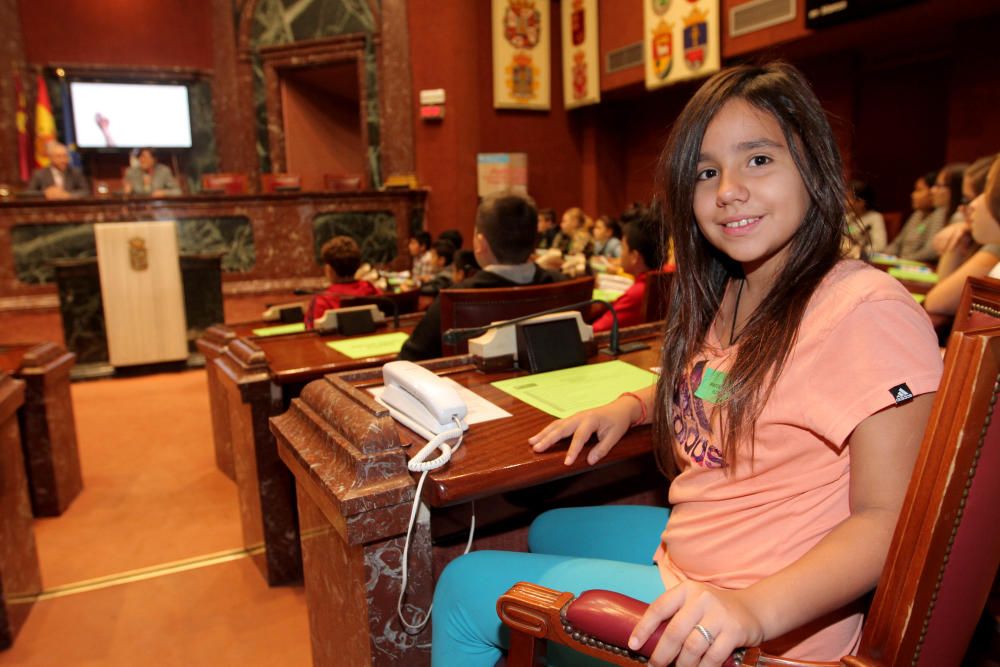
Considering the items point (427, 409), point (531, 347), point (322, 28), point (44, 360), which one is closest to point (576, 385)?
point (531, 347)

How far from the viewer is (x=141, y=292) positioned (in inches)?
205

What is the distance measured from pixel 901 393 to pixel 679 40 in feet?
22.4

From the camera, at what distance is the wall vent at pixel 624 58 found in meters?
7.49

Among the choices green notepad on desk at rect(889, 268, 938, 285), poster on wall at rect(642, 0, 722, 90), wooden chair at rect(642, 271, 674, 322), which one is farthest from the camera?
poster on wall at rect(642, 0, 722, 90)

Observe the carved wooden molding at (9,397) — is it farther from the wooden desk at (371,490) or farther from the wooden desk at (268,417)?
the wooden desk at (371,490)

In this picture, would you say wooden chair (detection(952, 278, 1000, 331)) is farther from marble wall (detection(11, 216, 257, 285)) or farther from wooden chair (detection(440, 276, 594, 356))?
marble wall (detection(11, 216, 257, 285))

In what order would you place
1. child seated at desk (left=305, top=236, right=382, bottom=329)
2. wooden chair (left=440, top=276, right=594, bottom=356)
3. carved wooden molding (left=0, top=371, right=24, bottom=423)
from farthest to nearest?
child seated at desk (left=305, top=236, right=382, bottom=329) → carved wooden molding (left=0, top=371, right=24, bottom=423) → wooden chair (left=440, top=276, right=594, bottom=356)

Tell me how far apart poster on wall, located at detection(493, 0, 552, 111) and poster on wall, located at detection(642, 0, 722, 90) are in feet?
5.05

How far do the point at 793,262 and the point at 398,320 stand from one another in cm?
172

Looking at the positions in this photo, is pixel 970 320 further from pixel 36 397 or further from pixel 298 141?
pixel 298 141

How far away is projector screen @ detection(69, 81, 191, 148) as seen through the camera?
842 cm

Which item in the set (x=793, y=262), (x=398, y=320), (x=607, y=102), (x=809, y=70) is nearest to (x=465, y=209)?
(x=607, y=102)

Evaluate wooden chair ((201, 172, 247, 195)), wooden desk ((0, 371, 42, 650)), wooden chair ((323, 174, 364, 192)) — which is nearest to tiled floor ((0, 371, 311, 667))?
wooden desk ((0, 371, 42, 650))

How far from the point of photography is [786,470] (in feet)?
2.89
